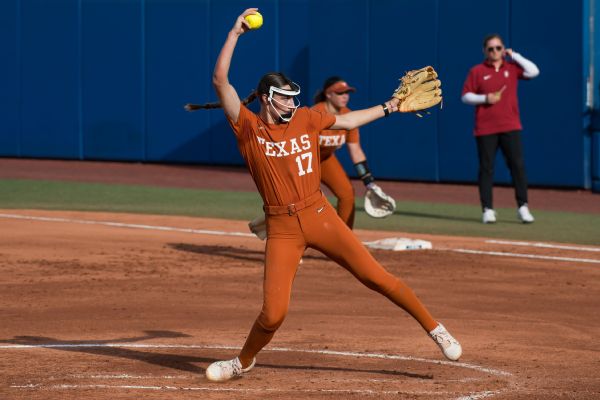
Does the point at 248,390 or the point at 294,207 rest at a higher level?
the point at 294,207

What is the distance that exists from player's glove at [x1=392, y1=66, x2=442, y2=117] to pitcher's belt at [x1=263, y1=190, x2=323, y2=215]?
36.4 inches

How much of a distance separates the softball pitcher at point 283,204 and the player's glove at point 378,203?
22.5ft

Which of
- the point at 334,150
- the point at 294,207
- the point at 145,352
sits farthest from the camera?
the point at 334,150

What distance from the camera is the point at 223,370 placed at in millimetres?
8078

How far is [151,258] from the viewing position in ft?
47.0

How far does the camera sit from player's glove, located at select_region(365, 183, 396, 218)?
49.2ft

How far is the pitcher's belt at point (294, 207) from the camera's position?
7996mm

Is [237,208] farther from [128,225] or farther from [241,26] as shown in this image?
[241,26]

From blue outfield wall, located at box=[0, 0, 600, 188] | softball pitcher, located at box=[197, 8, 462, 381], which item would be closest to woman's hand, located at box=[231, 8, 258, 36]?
softball pitcher, located at box=[197, 8, 462, 381]

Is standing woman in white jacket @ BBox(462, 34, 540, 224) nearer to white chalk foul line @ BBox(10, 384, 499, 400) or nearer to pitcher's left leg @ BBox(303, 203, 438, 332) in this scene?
pitcher's left leg @ BBox(303, 203, 438, 332)

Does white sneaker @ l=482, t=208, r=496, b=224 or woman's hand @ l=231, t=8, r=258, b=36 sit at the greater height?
woman's hand @ l=231, t=8, r=258, b=36

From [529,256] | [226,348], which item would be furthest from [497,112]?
[226,348]

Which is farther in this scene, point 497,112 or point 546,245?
point 497,112

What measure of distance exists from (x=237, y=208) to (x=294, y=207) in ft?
39.4
